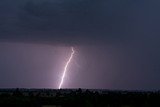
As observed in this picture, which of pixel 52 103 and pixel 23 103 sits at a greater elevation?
pixel 23 103

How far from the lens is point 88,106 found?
293ft

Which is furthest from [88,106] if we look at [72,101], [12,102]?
[72,101]

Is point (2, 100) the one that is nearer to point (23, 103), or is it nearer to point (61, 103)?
point (23, 103)

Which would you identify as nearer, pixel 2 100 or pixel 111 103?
pixel 2 100

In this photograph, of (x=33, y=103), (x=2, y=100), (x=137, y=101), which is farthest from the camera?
(x=137, y=101)

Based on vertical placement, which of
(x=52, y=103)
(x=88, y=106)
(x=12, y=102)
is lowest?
(x=52, y=103)

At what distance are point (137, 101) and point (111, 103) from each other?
11021mm

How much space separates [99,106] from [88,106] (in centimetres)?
831

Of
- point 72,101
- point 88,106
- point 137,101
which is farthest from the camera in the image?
point 137,101

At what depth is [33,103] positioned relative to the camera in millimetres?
96750

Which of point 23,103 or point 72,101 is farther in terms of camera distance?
point 72,101

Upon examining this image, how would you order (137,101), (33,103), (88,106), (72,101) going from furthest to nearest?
(137,101), (72,101), (33,103), (88,106)

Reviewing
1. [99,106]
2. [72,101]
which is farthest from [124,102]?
[99,106]

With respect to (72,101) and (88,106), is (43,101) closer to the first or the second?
(72,101)
